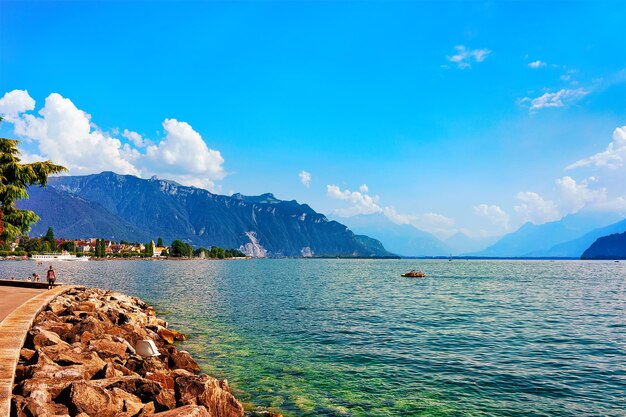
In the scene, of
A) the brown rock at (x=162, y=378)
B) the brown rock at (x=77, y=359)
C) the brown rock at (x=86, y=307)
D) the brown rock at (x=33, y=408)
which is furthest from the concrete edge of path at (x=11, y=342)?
the brown rock at (x=162, y=378)

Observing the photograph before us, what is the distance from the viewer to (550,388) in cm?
2002

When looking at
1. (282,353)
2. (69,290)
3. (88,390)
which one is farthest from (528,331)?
(69,290)

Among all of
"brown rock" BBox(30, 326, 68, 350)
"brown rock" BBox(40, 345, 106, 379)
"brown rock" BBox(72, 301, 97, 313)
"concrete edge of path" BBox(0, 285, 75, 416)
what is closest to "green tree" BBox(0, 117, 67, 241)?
"brown rock" BBox(72, 301, 97, 313)

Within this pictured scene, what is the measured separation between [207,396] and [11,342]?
25.4 ft

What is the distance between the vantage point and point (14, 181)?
42.8 metres

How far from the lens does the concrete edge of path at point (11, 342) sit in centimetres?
1093

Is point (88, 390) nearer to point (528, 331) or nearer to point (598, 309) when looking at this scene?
point (528, 331)

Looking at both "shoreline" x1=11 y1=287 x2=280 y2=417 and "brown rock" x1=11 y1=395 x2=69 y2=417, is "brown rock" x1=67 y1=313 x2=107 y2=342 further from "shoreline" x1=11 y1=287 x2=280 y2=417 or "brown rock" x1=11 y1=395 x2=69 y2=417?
"brown rock" x1=11 y1=395 x2=69 y2=417

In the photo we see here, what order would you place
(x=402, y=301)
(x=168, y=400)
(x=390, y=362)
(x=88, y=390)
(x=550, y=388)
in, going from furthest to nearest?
(x=402, y=301), (x=390, y=362), (x=550, y=388), (x=168, y=400), (x=88, y=390)

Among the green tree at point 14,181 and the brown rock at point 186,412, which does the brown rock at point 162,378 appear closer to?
the brown rock at point 186,412

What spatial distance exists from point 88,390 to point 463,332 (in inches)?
1124

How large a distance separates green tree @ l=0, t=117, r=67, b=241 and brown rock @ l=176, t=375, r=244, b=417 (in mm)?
35557

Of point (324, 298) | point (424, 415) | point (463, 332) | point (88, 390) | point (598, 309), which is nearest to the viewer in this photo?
point (88, 390)

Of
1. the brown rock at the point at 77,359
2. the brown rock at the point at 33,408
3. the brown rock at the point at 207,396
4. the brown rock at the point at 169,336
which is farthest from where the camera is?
the brown rock at the point at 169,336
